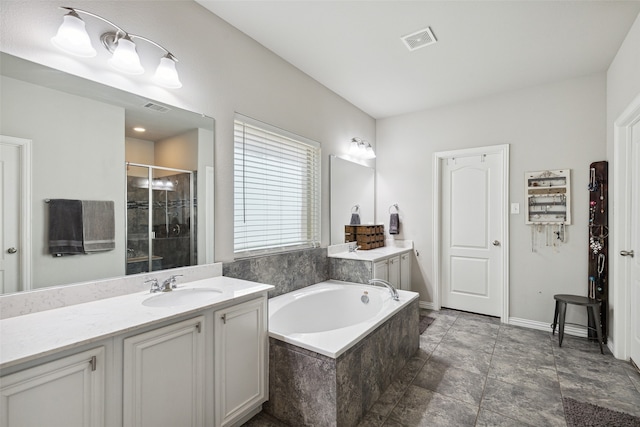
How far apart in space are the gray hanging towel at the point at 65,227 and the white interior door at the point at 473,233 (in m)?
3.72

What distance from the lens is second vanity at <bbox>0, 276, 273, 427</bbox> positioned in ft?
3.26

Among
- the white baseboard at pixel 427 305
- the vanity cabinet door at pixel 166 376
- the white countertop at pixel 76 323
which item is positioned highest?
the white countertop at pixel 76 323

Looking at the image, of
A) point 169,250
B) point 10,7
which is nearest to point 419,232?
point 169,250

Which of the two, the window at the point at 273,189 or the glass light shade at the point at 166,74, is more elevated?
the glass light shade at the point at 166,74

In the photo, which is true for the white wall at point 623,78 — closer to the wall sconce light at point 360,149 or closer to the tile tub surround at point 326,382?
the wall sconce light at point 360,149

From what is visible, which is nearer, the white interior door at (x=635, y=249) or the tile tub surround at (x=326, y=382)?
the tile tub surround at (x=326, y=382)

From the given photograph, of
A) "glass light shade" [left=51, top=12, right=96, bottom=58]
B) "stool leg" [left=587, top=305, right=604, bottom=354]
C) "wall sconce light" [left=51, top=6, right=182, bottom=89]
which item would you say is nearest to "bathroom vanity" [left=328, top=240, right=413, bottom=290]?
"stool leg" [left=587, top=305, right=604, bottom=354]

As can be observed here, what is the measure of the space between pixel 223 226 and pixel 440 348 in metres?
2.24

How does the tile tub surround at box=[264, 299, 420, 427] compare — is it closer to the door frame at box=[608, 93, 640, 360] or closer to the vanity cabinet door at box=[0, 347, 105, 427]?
the vanity cabinet door at box=[0, 347, 105, 427]

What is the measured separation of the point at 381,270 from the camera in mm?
3168

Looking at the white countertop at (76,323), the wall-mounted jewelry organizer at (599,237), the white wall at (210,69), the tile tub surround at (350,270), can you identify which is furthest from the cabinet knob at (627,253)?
the white countertop at (76,323)

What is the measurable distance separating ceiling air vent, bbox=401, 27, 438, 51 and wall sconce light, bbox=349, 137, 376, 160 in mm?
1338

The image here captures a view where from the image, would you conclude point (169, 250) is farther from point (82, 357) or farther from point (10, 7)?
point (10, 7)

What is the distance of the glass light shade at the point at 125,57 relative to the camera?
5.16ft
